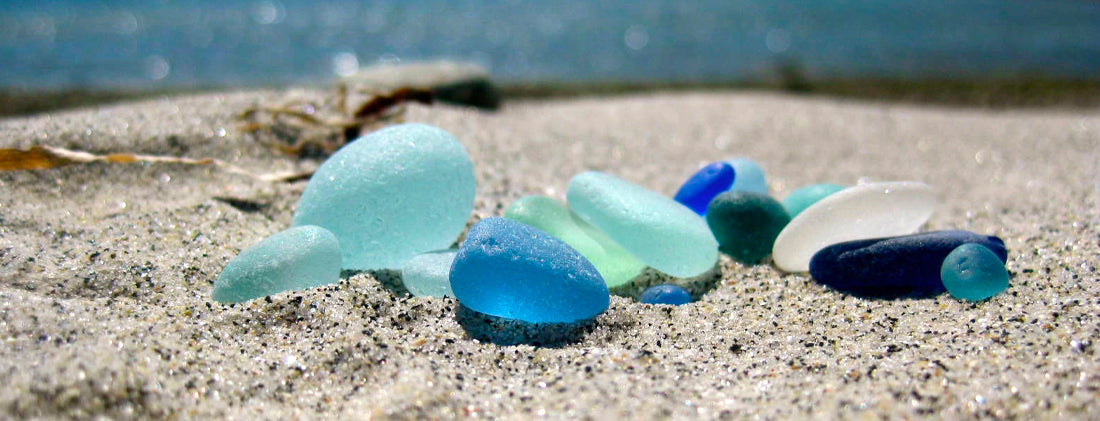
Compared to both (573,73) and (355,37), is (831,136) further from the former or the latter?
(355,37)

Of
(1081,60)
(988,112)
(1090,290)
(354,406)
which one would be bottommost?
(354,406)

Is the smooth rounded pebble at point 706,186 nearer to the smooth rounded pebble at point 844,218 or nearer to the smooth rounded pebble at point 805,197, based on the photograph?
the smooth rounded pebble at point 805,197

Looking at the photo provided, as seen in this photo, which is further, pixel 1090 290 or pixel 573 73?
pixel 573 73

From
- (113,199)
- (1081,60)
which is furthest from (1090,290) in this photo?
(1081,60)

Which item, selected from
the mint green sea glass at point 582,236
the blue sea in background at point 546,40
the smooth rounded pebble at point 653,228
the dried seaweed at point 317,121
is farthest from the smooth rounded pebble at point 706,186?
the blue sea in background at point 546,40

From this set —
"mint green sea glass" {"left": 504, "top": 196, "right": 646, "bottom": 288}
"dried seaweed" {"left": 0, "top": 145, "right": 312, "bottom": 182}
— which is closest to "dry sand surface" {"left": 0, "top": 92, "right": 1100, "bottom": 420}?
"dried seaweed" {"left": 0, "top": 145, "right": 312, "bottom": 182}

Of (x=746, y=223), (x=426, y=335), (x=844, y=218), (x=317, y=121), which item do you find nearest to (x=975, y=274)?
(x=844, y=218)
